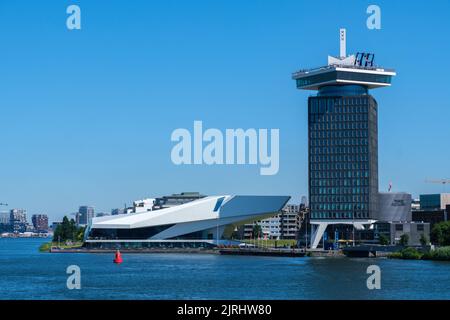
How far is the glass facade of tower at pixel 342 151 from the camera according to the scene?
8100 cm

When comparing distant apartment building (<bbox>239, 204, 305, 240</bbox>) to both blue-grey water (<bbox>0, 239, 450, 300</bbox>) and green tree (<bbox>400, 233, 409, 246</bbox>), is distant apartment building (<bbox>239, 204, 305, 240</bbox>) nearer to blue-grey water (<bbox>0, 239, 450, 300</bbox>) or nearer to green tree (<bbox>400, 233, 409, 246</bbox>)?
green tree (<bbox>400, 233, 409, 246</bbox>)

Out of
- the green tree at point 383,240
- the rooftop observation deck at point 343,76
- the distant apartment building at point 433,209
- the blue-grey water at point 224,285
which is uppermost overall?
the rooftop observation deck at point 343,76

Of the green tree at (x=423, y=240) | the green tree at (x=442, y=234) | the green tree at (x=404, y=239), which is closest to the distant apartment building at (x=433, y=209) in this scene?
the green tree at (x=423, y=240)

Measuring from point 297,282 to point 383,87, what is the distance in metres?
53.2

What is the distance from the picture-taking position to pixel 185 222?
86.2m

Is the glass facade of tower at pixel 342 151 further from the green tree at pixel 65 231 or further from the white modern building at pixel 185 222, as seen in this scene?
the green tree at pixel 65 231

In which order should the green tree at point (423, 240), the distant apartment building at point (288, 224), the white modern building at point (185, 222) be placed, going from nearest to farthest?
the green tree at point (423, 240)
the white modern building at point (185, 222)
the distant apartment building at point (288, 224)

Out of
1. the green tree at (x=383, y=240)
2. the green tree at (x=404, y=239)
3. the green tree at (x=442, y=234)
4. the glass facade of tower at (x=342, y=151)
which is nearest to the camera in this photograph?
the green tree at (x=442, y=234)

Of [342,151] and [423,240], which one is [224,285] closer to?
[423,240]

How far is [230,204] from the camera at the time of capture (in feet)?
288

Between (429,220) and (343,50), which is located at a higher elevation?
(343,50)

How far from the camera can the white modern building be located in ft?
279
